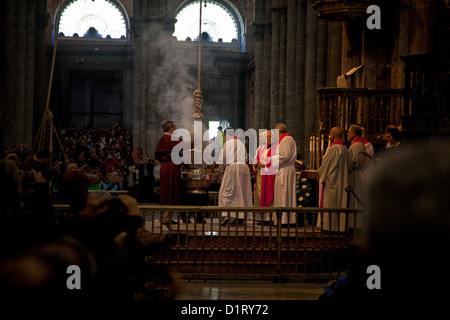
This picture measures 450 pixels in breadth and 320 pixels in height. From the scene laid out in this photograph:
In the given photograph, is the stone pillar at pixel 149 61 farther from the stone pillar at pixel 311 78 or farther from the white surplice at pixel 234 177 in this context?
the white surplice at pixel 234 177

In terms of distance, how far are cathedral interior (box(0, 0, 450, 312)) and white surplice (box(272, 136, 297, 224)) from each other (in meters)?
1.79

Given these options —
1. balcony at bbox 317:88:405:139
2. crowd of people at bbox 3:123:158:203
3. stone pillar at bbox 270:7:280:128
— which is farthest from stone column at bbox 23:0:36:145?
balcony at bbox 317:88:405:139

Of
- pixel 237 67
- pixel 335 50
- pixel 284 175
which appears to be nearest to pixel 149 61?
pixel 237 67

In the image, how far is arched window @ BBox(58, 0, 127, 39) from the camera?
37438 mm

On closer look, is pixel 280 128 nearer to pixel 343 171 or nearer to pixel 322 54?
pixel 343 171

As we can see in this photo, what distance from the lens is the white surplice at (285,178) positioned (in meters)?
11.8

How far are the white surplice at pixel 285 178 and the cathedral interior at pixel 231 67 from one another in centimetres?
179

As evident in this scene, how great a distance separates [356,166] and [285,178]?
130cm

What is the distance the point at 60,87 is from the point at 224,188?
26.2 meters

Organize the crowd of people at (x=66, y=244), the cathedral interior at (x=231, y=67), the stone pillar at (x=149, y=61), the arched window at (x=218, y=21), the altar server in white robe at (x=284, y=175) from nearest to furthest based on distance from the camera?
the crowd of people at (x=66, y=244) < the altar server in white robe at (x=284, y=175) < the cathedral interior at (x=231, y=67) < the stone pillar at (x=149, y=61) < the arched window at (x=218, y=21)

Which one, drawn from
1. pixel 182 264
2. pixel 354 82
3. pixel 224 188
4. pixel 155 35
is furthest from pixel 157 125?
pixel 182 264

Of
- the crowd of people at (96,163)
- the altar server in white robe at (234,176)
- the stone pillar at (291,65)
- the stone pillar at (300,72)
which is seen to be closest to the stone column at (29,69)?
the crowd of people at (96,163)

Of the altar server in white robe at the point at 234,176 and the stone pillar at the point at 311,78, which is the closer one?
the altar server in white robe at the point at 234,176

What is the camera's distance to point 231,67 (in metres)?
37.9
